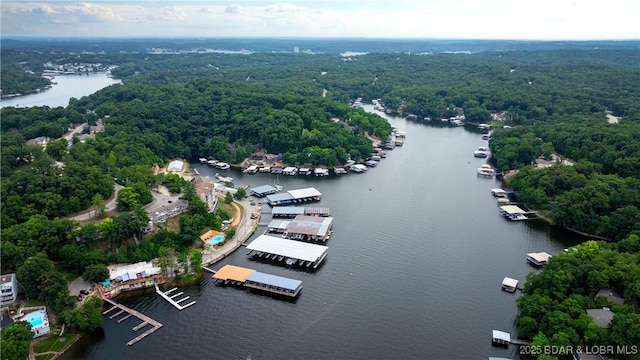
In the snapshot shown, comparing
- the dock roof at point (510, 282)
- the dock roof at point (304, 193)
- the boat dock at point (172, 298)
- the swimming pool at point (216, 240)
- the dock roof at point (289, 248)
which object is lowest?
the boat dock at point (172, 298)

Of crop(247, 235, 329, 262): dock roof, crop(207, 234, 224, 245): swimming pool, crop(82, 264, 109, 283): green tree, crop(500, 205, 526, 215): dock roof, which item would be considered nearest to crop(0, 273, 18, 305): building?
crop(82, 264, 109, 283): green tree

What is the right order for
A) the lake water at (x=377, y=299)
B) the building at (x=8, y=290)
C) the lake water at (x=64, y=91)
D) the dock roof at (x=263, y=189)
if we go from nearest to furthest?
the lake water at (x=377, y=299), the building at (x=8, y=290), the dock roof at (x=263, y=189), the lake water at (x=64, y=91)

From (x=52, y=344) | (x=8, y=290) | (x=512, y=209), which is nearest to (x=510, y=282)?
(x=512, y=209)

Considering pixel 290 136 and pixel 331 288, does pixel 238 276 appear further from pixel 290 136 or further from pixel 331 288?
pixel 290 136

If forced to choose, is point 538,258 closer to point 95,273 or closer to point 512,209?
point 512,209

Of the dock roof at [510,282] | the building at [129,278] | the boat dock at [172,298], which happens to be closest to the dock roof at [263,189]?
the building at [129,278]

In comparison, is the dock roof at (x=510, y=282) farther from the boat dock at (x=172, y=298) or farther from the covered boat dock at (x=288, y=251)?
the boat dock at (x=172, y=298)

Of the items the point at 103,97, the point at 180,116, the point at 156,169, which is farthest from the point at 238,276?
the point at 103,97

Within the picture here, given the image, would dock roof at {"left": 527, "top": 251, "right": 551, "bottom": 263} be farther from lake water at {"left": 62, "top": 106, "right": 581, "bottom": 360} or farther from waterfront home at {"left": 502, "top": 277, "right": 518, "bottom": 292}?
waterfront home at {"left": 502, "top": 277, "right": 518, "bottom": 292}
